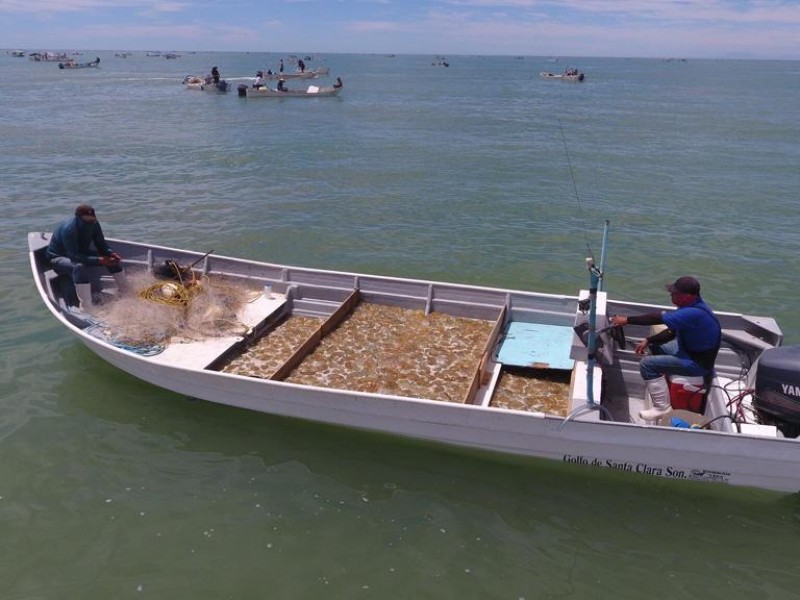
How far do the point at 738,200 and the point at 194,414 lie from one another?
2163cm

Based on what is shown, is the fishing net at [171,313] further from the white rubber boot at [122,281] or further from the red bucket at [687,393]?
the red bucket at [687,393]

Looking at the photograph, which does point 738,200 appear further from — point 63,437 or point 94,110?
point 94,110

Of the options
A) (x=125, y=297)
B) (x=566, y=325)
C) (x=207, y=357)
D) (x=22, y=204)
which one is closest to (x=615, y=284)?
(x=566, y=325)

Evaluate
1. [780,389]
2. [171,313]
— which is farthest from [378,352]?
[780,389]

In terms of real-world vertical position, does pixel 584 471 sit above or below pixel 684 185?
below

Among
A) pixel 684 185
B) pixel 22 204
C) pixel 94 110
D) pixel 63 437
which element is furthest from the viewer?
pixel 94 110

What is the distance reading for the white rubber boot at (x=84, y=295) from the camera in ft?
37.3

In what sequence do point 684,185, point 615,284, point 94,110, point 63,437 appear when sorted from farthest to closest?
point 94,110, point 684,185, point 615,284, point 63,437

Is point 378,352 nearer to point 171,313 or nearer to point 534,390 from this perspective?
point 534,390

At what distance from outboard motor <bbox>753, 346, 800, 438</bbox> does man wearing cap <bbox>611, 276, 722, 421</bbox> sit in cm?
62

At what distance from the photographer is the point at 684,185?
985 inches

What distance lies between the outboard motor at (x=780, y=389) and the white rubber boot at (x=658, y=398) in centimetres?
108

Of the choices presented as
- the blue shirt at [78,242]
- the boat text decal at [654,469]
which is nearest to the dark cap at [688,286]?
the boat text decal at [654,469]

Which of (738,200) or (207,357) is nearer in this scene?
(207,357)
